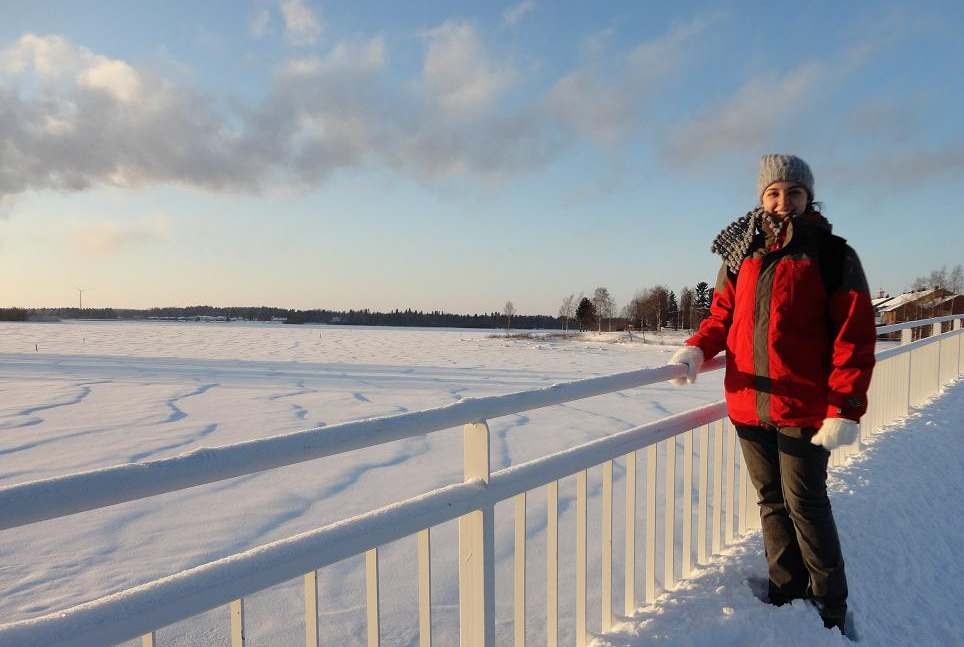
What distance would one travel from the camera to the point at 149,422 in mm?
7145

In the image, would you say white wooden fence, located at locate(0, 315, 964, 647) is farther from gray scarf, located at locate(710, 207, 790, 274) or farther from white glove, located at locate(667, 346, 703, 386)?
gray scarf, located at locate(710, 207, 790, 274)

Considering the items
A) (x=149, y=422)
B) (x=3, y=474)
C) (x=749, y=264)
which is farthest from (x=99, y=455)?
(x=749, y=264)

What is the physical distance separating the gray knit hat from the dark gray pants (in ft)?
3.09

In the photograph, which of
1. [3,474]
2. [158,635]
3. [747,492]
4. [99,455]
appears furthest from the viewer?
[99,455]

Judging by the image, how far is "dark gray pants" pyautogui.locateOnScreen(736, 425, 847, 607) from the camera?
2.11 metres

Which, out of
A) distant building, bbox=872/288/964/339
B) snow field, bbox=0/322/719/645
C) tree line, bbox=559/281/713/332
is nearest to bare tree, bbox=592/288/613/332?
tree line, bbox=559/281/713/332

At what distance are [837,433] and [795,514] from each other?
1.48 ft

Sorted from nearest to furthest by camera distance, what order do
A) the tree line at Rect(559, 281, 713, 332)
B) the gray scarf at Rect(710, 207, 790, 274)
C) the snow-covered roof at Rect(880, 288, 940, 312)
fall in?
the gray scarf at Rect(710, 207, 790, 274), the snow-covered roof at Rect(880, 288, 940, 312), the tree line at Rect(559, 281, 713, 332)

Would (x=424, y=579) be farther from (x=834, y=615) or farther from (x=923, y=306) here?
(x=923, y=306)

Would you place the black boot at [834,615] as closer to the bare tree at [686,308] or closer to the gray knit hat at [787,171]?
the gray knit hat at [787,171]

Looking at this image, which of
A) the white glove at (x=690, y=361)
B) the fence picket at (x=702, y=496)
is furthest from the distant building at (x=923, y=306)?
the white glove at (x=690, y=361)

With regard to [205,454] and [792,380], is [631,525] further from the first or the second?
[205,454]

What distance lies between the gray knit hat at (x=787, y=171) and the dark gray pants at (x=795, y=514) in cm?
94

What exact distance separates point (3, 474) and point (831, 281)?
6.11m
